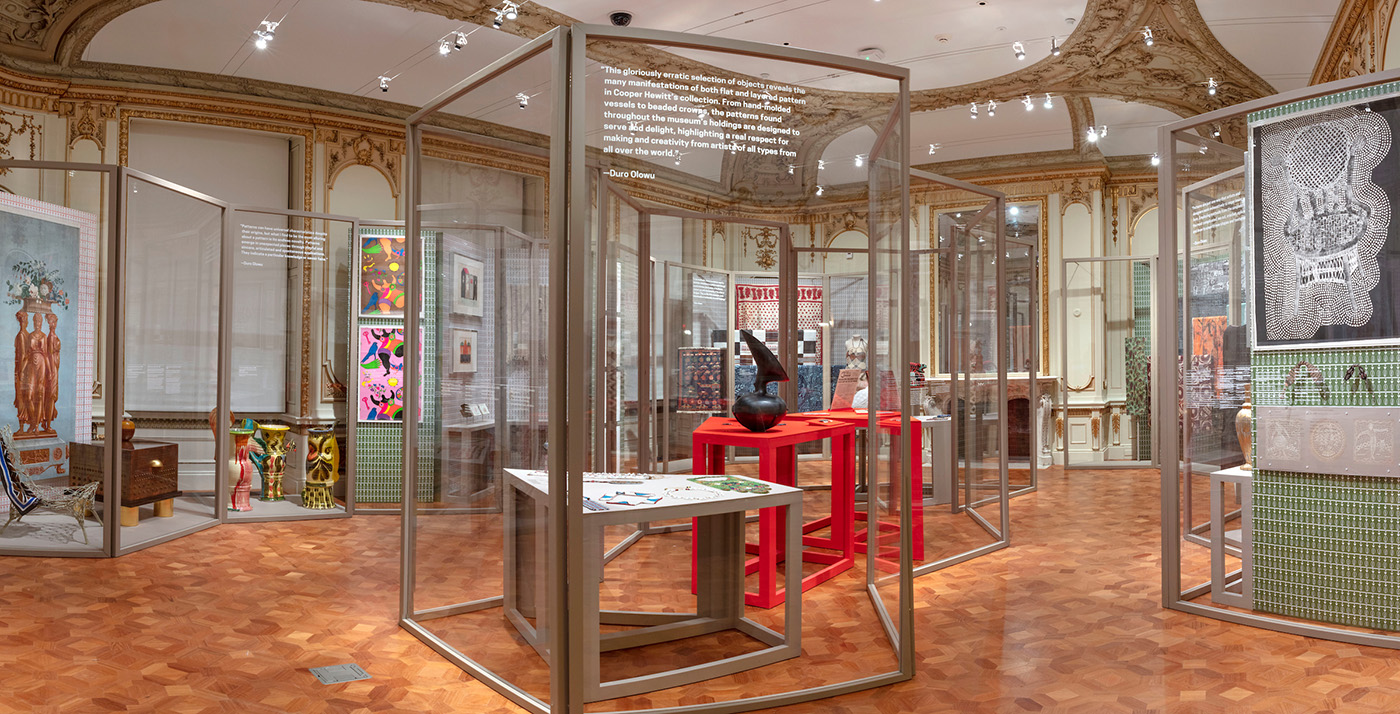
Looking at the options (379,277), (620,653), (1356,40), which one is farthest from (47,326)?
(1356,40)

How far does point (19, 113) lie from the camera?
7.56 metres

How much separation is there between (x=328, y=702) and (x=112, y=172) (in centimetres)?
390

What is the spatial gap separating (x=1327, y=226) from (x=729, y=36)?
5.35m

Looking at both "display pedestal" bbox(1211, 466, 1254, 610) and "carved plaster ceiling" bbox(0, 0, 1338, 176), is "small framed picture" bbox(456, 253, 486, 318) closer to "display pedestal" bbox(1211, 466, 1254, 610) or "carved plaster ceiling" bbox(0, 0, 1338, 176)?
"display pedestal" bbox(1211, 466, 1254, 610)

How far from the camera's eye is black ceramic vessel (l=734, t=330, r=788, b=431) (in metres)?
3.63

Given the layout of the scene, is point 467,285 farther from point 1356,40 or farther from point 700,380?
point 1356,40

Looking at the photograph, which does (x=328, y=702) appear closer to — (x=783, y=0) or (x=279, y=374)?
(x=279, y=374)

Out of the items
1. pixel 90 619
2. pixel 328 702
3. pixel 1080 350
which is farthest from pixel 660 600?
pixel 1080 350

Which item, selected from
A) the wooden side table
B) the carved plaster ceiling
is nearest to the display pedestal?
the carved plaster ceiling

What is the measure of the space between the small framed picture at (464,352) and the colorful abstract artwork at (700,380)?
3.41 feet

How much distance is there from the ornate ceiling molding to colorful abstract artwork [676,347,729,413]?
486cm

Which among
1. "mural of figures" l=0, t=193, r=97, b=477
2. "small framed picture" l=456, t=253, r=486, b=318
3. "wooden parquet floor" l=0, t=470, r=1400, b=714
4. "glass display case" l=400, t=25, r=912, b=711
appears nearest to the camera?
"glass display case" l=400, t=25, r=912, b=711

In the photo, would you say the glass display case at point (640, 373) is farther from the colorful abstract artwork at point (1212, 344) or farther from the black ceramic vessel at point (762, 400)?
the colorful abstract artwork at point (1212, 344)

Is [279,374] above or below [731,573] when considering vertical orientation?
above
